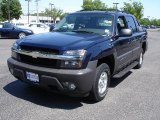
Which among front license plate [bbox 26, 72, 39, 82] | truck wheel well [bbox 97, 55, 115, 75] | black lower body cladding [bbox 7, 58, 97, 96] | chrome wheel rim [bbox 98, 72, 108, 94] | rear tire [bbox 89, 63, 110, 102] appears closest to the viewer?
black lower body cladding [bbox 7, 58, 97, 96]

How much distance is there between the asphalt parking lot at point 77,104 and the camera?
4.65 m

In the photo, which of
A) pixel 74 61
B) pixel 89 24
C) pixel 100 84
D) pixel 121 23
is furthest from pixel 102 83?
pixel 121 23

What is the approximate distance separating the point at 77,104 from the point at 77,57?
3.65 ft

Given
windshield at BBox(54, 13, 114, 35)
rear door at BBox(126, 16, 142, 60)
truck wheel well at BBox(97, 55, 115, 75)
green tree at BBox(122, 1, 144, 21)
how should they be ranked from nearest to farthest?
truck wheel well at BBox(97, 55, 115, 75), windshield at BBox(54, 13, 114, 35), rear door at BBox(126, 16, 142, 60), green tree at BBox(122, 1, 144, 21)

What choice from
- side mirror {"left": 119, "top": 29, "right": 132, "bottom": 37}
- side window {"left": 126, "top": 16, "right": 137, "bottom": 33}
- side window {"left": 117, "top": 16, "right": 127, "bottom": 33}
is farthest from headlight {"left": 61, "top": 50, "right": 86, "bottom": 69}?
side window {"left": 126, "top": 16, "right": 137, "bottom": 33}

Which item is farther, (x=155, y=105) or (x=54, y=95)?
(x=54, y=95)

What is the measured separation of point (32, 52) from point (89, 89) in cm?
123

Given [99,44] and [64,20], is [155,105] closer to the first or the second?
[99,44]

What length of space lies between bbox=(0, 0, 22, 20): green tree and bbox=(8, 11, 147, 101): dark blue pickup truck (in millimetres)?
58439

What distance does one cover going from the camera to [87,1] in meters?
57.2

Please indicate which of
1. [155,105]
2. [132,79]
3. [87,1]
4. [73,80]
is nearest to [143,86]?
[132,79]

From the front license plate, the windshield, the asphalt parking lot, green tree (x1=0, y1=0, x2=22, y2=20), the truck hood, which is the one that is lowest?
the asphalt parking lot

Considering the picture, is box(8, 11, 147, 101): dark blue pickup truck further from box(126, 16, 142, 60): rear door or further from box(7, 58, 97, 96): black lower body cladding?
box(126, 16, 142, 60): rear door

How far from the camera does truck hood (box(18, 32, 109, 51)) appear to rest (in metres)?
4.73
